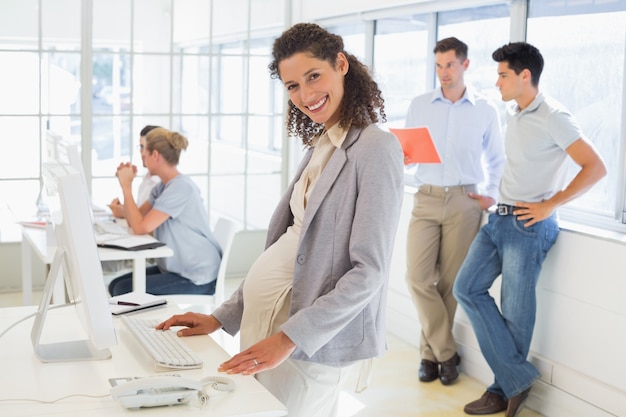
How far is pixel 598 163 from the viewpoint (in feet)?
11.7

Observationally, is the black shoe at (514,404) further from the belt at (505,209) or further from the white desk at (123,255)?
the white desk at (123,255)

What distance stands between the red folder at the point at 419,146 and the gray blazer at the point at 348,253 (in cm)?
208

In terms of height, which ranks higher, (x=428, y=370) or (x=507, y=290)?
(x=507, y=290)

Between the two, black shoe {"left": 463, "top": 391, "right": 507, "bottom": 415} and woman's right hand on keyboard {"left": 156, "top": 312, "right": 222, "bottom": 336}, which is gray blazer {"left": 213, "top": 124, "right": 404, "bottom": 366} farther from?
black shoe {"left": 463, "top": 391, "right": 507, "bottom": 415}

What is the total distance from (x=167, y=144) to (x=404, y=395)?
67.5 inches

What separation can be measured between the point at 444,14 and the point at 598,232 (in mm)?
1830

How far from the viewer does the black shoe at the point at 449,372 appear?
427cm

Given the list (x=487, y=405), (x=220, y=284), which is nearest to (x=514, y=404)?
(x=487, y=405)

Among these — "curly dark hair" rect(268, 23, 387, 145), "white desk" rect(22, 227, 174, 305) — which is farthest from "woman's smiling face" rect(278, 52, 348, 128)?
"white desk" rect(22, 227, 174, 305)

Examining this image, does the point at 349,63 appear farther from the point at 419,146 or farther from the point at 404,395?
the point at 404,395

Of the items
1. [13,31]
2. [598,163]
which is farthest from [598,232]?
[13,31]

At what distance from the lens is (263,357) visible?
189 cm

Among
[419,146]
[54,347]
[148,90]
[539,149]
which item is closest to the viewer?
[54,347]

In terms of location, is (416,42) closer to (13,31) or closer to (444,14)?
(444,14)
